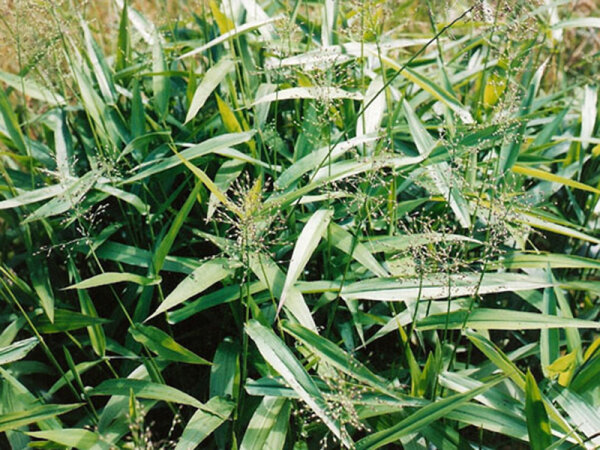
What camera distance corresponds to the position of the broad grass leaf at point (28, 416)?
146 centimetres

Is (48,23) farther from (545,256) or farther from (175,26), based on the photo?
(545,256)

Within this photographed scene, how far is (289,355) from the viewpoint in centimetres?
144

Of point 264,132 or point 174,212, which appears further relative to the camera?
point 264,132

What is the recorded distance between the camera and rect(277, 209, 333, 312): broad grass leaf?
1491 millimetres

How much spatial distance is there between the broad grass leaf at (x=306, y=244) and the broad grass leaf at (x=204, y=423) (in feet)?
0.94

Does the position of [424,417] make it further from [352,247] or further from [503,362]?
[352,247]

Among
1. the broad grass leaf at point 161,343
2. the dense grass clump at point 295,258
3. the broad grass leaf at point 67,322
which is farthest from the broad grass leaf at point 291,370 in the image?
the broad grass leaf at point 67,322

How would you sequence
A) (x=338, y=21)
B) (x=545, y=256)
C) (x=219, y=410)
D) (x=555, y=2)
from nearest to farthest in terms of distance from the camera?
(x=219, y=410) → (x=545, y=256) → (x=555, y=2) → (x=338, y=21)

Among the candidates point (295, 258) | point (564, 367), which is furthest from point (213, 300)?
point (564, 367)

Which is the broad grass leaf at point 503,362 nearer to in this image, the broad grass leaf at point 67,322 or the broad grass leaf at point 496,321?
the broad grass leaf at point 496,321

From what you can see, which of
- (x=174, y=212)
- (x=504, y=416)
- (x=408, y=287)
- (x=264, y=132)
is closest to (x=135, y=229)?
(x=174, y=212)

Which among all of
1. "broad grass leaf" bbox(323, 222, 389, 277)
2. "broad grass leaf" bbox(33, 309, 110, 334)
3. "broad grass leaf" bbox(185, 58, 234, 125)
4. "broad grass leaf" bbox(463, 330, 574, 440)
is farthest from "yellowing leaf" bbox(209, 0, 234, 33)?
"broad grass leaf" bbox(463, 330, 574, 440)

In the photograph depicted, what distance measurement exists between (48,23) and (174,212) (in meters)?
0.64

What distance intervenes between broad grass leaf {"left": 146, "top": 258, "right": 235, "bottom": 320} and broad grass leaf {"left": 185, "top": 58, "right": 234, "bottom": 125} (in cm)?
45
